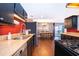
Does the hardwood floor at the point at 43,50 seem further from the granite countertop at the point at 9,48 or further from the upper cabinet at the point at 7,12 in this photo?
the granite countertop at the point at 9,48

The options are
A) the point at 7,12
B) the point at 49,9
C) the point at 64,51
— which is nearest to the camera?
the point at 64,51

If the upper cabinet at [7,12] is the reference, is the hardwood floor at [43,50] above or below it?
below

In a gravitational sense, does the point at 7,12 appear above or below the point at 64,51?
above

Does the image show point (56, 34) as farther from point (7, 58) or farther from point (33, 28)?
point (7, 58)

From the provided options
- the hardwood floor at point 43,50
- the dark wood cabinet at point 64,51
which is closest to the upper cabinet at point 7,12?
the dark wood cabinet at point 64,51

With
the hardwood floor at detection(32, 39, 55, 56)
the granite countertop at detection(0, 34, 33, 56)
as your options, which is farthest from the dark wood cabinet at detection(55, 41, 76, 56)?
the hardwood floor at detection(32, 39, 55, 56)

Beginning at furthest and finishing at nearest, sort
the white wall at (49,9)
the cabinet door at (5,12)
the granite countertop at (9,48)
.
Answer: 1. the white wall at (49,9)
2. the cabinet door at (5,12)
3. the granite countertop at (9,48)

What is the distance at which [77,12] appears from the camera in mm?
8812

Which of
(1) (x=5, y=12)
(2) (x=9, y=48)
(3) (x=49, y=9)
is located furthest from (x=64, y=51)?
(3) (x=49, y=9)

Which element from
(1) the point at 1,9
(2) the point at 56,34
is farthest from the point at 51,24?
(1) the point at 1,9

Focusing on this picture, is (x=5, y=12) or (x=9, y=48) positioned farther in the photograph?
(x=5, y=12)

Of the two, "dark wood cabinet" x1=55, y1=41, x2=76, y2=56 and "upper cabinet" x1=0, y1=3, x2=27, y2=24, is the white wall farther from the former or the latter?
"dark wood cabinet" x1=55, y1=41, x2=76, y2=56

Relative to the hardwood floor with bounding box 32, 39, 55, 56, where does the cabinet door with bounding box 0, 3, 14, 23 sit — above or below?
above

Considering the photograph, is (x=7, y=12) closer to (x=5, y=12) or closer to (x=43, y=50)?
(x=5, y=12)
